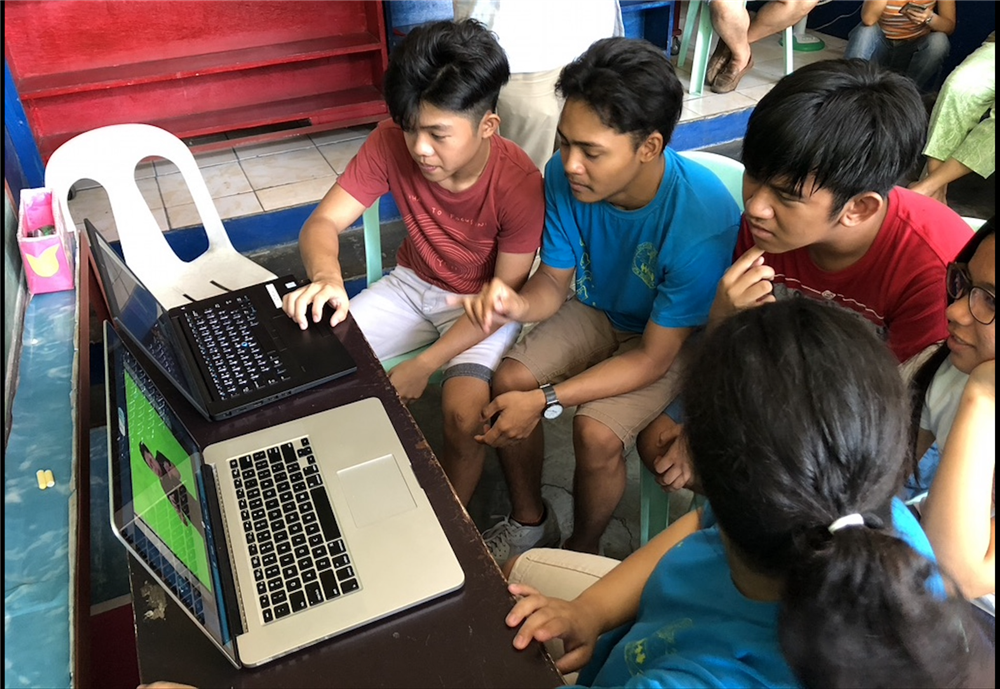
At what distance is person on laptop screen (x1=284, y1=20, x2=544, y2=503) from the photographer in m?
1.48

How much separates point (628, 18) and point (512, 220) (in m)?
3.00

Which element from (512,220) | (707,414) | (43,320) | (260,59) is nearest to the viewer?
(707,414)

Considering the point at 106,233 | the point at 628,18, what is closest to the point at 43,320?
the point at 106,233

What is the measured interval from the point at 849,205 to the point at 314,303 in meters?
0.89

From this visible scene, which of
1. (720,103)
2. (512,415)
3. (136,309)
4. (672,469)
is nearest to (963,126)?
(720,103)

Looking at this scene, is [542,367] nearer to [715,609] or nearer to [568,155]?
[568,155]

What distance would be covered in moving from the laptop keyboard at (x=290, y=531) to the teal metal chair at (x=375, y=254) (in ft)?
2.42

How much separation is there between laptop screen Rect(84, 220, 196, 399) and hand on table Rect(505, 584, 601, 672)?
0.64 metres

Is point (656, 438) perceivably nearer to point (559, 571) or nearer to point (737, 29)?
point (559, 571)

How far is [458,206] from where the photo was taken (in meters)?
1.64

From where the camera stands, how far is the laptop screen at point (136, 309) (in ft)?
3.73

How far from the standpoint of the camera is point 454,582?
803 millimetres

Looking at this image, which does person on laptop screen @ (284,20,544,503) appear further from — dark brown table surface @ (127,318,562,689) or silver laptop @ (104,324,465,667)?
dark brown table surface @ (127,318,562,689)

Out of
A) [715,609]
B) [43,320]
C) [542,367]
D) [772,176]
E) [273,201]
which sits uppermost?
[772,176]
